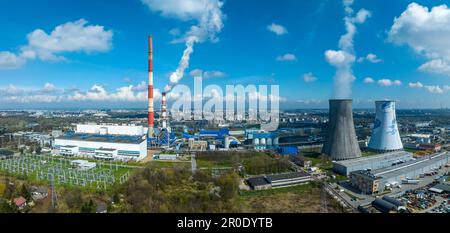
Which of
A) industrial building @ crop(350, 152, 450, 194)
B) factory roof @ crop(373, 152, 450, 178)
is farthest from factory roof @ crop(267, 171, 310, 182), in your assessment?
factory roof @ crop(373, 152, 450, 178)

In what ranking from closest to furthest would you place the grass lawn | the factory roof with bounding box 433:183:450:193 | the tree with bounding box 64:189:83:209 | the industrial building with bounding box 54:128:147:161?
1. the tree with bounding box 64:189:83:209
2. the grass lawn
3. the factory roof with bounding box 433:183:450:193
4. the industrial building with bounding box 54:128:147:161

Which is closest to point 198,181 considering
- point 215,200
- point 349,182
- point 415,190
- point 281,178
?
point 215,200

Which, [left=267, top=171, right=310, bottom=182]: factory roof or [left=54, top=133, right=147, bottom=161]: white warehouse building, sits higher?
[left=54, top=133, right=147, bottom=161]: white warehouse building

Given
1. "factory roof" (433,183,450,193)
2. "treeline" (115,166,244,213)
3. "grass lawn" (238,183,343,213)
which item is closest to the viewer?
"treeline" (115,166,244,213)

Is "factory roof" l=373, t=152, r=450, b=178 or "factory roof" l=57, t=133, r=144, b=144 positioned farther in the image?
"factory roof" l=57, t=133, r=144, b=144

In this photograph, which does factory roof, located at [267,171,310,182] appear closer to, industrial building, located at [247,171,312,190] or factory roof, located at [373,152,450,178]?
industrial building, located at [247,171,312,190]

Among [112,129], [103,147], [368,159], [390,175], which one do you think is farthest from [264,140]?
[112,129]

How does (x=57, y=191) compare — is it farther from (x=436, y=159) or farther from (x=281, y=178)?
(x=436, y=159)

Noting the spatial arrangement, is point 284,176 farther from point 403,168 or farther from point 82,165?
point 82,165
